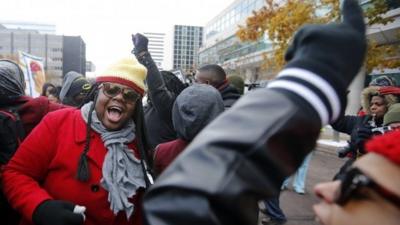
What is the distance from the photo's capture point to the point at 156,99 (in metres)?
3.62

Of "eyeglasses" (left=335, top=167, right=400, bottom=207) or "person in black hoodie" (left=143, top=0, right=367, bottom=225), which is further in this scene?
"eyeglasses" (left=335, top=167, right=400, bottom=207)

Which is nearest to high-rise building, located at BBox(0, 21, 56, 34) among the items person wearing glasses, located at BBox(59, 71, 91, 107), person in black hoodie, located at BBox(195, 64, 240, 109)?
person wearing glasses, located at BBox(59, 71, 91, 107)

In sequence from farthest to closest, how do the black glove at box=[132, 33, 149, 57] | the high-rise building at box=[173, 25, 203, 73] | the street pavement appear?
1. the high-rise building at box=[173, 25, 203, 73]
2. the street pavement
3. the black glove at box=[132, 33, 149, 57]

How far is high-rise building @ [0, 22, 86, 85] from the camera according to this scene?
9709cm

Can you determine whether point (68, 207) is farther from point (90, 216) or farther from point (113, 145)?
point (113, 145)

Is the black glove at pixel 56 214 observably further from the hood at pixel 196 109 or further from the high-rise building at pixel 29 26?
the high-rise building at pixel 29 26

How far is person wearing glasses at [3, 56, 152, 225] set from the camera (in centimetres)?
215

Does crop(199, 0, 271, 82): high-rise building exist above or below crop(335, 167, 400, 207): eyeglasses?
above

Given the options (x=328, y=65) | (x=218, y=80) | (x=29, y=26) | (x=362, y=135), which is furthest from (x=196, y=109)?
(x=29, y=26)

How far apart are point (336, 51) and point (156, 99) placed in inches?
115

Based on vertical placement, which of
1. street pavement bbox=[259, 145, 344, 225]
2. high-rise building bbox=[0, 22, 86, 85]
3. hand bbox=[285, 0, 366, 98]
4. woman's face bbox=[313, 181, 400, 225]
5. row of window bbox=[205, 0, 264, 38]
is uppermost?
row of window bbox=[205, 0, 264, 38]

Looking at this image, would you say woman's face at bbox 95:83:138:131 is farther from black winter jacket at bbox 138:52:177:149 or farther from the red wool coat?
black winter jacket at bbox 138:52:177:149

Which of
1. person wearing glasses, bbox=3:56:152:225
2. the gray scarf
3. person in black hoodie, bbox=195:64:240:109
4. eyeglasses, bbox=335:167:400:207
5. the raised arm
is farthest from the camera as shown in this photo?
person in black hoodie, bbox=195:64:240:109

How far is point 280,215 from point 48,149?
161 inches
